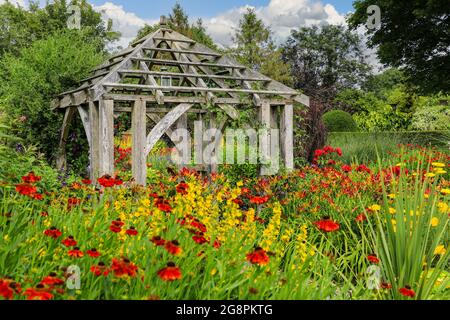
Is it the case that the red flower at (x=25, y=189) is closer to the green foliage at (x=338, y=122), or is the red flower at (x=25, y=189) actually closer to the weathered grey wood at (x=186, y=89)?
the weathered grey wood at (x=186, y=89)

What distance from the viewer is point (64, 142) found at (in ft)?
33.7

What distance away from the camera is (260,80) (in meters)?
9.69

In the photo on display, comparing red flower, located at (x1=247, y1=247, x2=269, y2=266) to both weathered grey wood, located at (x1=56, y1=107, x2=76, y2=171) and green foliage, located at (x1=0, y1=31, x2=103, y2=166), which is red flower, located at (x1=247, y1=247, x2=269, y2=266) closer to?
weathered grey wood, located at (x1=56, y1=107, x2=76, y2=171)

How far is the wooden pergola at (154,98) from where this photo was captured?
783 centimetres

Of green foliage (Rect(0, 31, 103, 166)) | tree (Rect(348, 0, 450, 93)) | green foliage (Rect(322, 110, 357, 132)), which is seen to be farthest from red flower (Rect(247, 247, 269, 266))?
green foliage (Rect(322, 110, 357, 132))

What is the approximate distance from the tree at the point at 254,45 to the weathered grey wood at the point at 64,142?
2342cm

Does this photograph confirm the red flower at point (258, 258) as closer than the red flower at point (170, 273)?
No

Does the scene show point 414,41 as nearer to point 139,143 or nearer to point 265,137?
point 265,137

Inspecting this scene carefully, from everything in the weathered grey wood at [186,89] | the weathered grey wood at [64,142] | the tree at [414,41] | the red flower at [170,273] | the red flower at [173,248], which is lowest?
the red flower at [170,273]

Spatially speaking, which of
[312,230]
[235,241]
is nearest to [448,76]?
[312,230]

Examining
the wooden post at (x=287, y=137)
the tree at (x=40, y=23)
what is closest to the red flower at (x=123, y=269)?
the wooden post at (x=287, y=137)

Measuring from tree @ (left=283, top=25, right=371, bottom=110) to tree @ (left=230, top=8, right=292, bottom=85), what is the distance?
11.8 m

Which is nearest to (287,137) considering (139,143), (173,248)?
(139,143)

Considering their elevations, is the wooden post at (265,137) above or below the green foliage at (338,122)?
below
